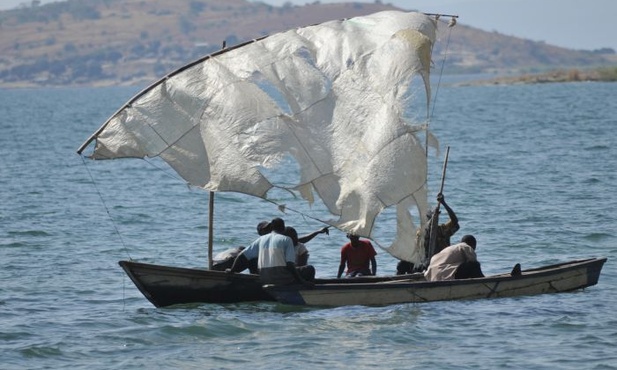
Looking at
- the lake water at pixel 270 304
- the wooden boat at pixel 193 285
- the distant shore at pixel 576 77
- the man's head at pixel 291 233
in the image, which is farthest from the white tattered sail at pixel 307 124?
the distant shore at pixel 576 77

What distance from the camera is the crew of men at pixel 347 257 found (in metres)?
20.0

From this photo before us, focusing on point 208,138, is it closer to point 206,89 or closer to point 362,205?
point 206,89

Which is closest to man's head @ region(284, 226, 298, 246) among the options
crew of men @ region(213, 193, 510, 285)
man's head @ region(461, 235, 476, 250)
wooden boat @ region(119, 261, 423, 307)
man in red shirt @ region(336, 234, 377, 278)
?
crew of men @ region(213, 193, 510, 285)

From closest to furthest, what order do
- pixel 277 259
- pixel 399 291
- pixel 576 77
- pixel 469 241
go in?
pixel 277 259
pixel 399 291
pixel 469 241
pixel 576 77

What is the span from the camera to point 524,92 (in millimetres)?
118562

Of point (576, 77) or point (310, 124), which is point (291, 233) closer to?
point (310, 124)

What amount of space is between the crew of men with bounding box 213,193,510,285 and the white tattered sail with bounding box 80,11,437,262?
444 millimetres

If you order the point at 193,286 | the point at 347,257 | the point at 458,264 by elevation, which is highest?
the point at 458,264

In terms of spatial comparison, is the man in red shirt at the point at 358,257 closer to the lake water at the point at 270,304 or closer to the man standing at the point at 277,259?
the lake water at the point at 270,304

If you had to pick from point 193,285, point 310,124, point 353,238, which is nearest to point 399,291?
point 353,238

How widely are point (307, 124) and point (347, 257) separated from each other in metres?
2.27

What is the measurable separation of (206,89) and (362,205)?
312cm

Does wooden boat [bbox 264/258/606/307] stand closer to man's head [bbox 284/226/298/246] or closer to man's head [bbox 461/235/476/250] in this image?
man's head [bbox 461/235/476/250]

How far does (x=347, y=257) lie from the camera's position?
858 inches
